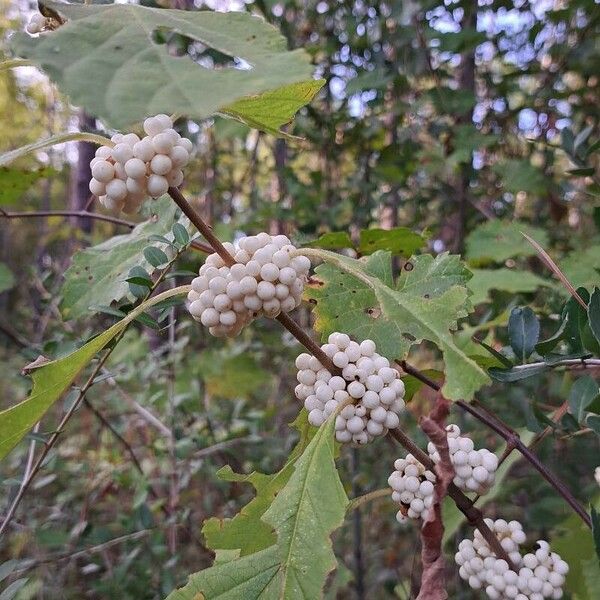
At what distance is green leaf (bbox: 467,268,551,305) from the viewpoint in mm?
1255

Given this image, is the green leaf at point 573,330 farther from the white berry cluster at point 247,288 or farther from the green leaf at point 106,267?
the green leaf at point 106,267

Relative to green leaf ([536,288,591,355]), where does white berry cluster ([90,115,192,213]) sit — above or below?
above

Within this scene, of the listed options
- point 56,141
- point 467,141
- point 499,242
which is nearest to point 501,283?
point 499,242

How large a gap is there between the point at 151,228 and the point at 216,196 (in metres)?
1.56

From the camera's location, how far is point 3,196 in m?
1.02

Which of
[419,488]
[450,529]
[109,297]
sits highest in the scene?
[109,297]

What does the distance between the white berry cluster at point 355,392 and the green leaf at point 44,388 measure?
20 cm

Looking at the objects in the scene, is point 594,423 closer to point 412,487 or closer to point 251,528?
point 412,487

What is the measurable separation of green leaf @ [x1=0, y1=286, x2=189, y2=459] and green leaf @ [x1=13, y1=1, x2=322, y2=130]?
29cm

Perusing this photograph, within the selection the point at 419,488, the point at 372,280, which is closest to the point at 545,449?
the point at 419,488

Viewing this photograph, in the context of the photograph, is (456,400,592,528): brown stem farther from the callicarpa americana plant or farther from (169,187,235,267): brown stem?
(169,187,235,267): brown stem

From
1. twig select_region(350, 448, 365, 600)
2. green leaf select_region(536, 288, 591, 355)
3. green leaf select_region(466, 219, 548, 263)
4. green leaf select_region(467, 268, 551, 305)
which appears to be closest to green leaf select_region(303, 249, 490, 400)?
green leaf select_region(536, 288, 591, 355)

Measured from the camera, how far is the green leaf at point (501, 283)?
1.25m

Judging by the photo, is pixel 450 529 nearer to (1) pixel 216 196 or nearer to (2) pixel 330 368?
(2) pixel 330 368
